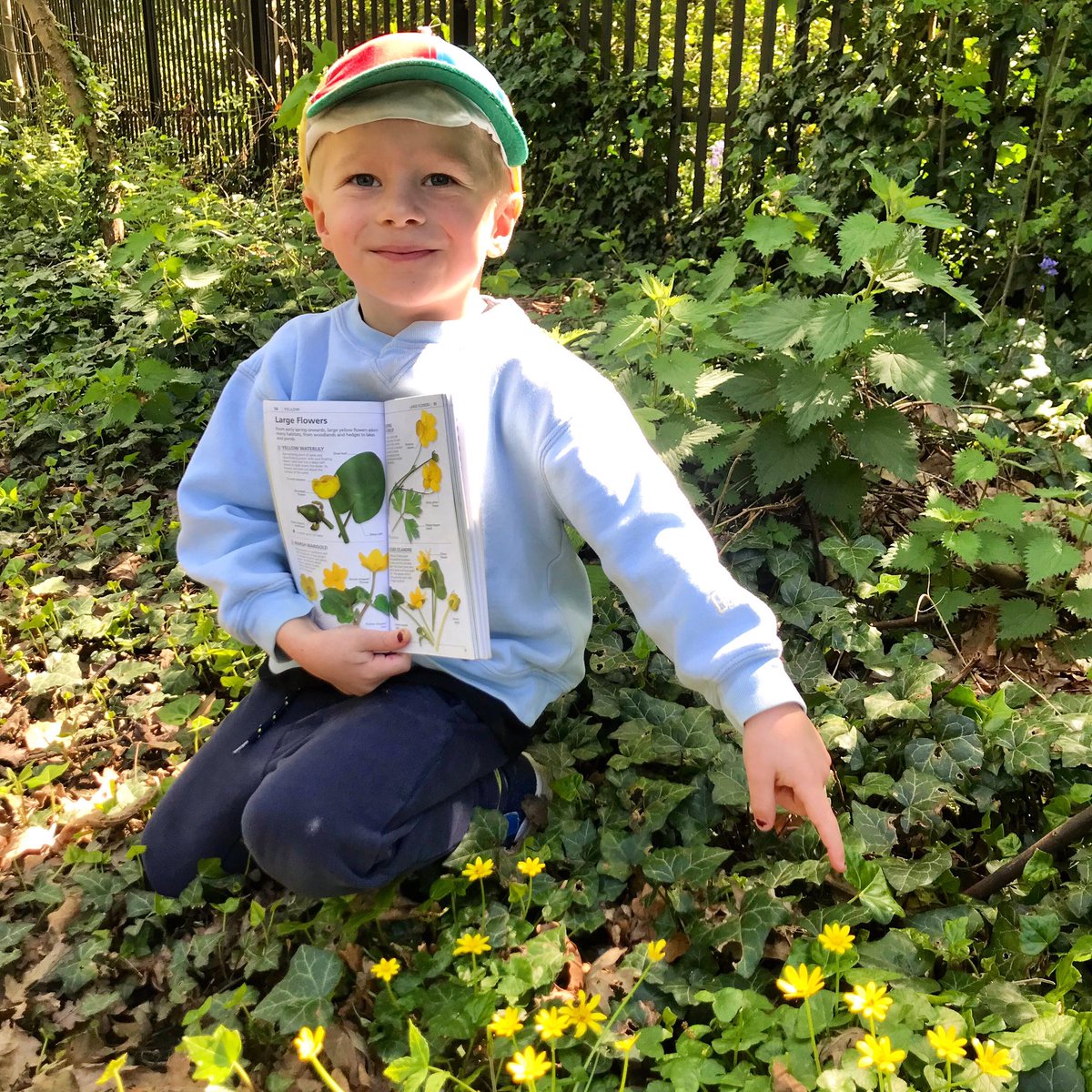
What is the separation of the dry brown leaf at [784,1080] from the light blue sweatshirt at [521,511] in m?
0.47

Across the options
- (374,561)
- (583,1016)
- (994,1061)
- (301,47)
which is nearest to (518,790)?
(374,561)

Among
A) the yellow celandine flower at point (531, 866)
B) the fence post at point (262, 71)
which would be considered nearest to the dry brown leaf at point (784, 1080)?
the yellow celandine flower at point (531, 866)

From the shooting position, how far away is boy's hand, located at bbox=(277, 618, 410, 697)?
1719mm

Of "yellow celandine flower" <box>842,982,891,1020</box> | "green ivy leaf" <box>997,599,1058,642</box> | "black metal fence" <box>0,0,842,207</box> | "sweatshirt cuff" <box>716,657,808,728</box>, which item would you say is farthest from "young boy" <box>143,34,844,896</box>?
"black metal fence" <box>0,0,842,207</box>

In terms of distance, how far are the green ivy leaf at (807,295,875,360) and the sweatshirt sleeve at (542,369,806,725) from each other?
0.76 meters

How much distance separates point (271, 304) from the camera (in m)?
4.24

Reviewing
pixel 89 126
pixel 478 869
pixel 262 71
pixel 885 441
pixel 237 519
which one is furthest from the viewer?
pixel 262 71

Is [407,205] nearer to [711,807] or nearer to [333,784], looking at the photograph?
[333,784]

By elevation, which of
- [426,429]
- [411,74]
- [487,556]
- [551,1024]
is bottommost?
[551,1024]

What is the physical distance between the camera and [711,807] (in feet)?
5.89

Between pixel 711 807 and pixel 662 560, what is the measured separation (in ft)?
1.94

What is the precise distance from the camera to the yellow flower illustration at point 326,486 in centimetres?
174

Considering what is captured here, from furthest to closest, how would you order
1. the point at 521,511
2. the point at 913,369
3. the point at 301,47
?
the point at 301,47, the point at 913,369, the point at 521,511

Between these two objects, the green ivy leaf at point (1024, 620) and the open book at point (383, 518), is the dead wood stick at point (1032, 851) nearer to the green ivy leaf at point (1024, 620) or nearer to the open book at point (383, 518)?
the green ivy leaf at point (1024, 620)
